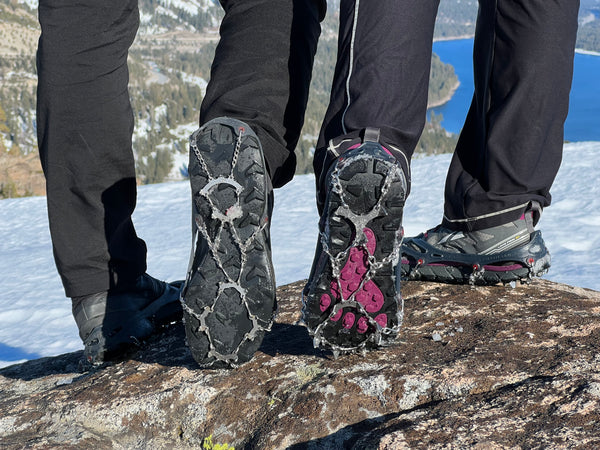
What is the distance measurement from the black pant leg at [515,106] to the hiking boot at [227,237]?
0.66 meters

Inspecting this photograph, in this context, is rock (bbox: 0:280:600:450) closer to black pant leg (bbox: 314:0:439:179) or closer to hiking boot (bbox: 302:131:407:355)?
hiking boot (bbox: 302:131:407:355)

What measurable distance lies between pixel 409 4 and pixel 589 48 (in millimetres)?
74281

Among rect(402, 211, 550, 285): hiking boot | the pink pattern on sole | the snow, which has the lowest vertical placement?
the snow

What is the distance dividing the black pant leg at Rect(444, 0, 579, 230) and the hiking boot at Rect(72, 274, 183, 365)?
0.84 metres

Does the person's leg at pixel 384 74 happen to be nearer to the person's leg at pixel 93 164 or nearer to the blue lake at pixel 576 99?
the person's leg at pixel 93 164

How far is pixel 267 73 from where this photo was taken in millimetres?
1300

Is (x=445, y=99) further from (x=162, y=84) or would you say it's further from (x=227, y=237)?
(x=227, y=237)

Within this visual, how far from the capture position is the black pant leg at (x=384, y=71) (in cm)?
106

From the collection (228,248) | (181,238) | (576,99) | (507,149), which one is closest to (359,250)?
(228,248)

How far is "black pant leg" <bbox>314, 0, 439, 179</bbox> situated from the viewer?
106 cm

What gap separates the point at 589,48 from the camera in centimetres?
6525

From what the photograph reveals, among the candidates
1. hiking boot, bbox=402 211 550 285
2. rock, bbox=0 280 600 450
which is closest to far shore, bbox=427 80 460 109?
hiking boot, bbox=402 211 550 285

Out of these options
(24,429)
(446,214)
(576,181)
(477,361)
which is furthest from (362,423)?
(576,181)

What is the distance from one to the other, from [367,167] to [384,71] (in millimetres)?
217
